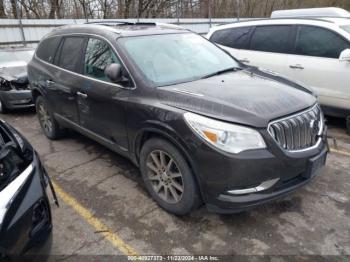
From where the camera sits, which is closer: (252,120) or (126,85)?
(252,120)

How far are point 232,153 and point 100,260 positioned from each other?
136 centimetres

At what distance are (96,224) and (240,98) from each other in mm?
1758

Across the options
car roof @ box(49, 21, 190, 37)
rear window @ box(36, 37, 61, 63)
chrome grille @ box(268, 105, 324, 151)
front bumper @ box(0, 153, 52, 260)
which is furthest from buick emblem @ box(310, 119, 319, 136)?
rear window @ box(36, 37, 61, 63)

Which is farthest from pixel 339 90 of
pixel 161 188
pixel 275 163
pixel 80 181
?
pixel 80 181

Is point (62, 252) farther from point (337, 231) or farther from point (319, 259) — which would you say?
point (337, 231)

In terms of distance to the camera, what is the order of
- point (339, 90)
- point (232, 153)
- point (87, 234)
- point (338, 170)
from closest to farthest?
point (232, 153)
point (87, 234)
point (338, 170)
point (339, 90)

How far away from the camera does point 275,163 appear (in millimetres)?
2523

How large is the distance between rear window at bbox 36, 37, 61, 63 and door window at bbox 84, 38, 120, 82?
1067 millimetres

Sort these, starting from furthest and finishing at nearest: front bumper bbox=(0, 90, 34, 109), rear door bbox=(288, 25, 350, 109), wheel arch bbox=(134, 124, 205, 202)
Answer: front bumper bbox=(0, 90, 34, 109), rear door bbox=(288, 25, 350, 109), wheel arch bbox=(134, 124, 205, 202)

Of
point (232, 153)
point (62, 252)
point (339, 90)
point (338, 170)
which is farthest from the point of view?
point (339, 90)

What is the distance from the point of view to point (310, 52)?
17.0 ft

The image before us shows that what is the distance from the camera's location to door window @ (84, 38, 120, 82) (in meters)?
3.52

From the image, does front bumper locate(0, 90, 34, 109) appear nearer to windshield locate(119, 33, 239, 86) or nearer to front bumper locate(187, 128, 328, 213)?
windshield locate(119, 33, 239, 86)

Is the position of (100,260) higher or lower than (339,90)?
lower
